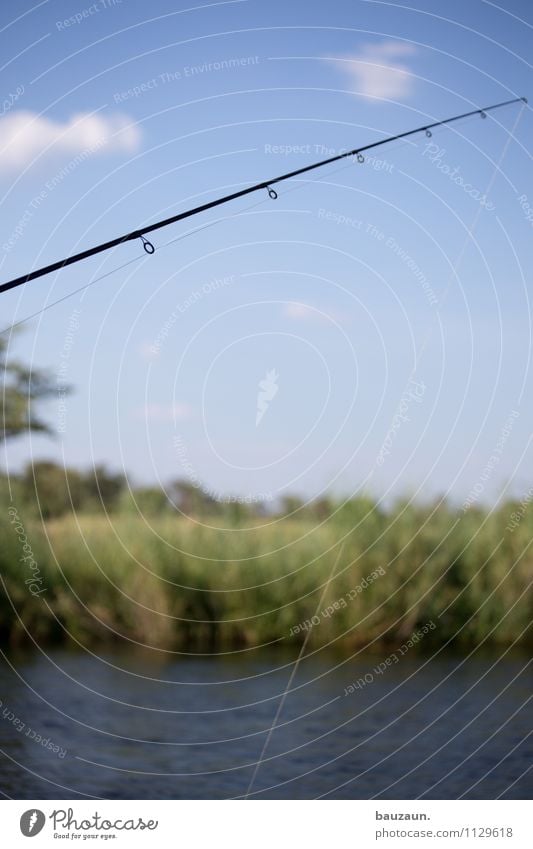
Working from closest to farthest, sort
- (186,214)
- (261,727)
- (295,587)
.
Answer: (186,214), (261,727), (295,587)

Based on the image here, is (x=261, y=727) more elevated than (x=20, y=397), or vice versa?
(x=20, y=397)

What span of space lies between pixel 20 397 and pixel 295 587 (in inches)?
215

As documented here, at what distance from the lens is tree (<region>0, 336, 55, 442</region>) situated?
43.4 ft

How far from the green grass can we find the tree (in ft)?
4.28

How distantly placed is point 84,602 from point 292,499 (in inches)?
108

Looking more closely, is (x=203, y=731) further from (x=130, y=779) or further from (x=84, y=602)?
(x=84, y=602)

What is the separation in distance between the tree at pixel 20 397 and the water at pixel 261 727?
2912 millimetres

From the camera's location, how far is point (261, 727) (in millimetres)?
9367

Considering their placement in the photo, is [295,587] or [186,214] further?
[295,587]
